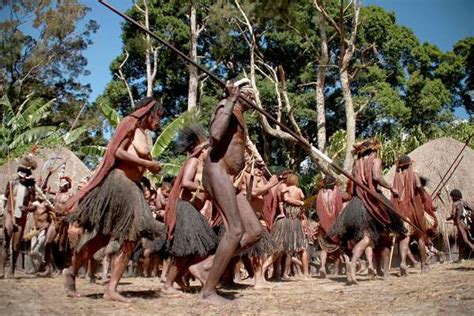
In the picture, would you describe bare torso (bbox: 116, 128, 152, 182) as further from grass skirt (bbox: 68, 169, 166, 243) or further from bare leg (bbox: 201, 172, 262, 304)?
bare leg (bbox: 201, 172, 262, 304)

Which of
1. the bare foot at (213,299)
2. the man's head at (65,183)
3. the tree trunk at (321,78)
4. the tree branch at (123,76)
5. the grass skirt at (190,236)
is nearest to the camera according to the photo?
the bare foot at (213,299)

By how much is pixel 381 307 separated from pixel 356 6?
16.5m

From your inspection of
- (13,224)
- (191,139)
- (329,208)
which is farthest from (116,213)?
(329,208)

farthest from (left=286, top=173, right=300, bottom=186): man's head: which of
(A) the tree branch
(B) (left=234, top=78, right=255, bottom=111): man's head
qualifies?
(A) the tree branch

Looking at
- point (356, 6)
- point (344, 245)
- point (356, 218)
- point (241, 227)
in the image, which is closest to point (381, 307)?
point (241, 227)

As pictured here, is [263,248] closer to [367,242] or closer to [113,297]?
[367,242]

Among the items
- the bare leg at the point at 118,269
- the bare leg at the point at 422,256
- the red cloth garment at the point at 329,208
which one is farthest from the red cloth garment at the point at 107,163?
the red cloth garment at the point at 329,208

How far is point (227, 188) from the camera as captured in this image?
4.75 m

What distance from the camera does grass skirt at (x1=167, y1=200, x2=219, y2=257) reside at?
5.71 m

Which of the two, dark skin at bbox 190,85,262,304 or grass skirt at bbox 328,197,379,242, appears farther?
grass skirt at bbox 328,197,379,242

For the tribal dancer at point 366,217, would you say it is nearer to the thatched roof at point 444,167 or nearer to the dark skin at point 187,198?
the dark skin at point 187,198

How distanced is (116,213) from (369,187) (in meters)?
3.53

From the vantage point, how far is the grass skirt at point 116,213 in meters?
4.83

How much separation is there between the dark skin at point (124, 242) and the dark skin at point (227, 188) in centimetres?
58
